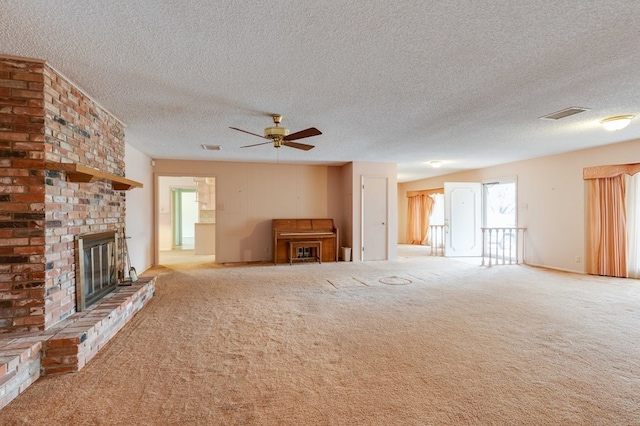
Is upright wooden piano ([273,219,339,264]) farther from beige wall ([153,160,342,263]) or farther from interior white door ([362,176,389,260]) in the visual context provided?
interior white door ([362,176,389,260])

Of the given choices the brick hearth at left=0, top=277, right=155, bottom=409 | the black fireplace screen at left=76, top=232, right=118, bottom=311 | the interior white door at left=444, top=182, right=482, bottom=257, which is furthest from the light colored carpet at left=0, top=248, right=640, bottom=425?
the interior white door at left=444, top=182, right=482, bottom=257

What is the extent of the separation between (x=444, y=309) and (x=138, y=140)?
4.97 m

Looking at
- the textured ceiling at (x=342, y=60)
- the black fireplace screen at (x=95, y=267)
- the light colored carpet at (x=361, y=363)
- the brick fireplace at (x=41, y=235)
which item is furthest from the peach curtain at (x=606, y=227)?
the black fireplace screen at (x=95, y=267)

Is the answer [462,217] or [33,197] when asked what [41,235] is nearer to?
[33,197]

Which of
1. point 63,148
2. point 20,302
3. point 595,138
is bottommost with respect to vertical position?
point 20,302

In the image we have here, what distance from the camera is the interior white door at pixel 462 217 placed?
25.9ft

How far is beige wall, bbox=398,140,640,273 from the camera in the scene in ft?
17.9

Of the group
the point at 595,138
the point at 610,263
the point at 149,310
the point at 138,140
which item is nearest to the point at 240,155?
the point at 138,140

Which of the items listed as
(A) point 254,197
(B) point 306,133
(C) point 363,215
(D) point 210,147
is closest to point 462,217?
(C) point 363,215

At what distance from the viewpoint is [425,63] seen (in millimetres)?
2416

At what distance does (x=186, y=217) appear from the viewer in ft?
35.6

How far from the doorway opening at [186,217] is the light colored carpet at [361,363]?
451 cm

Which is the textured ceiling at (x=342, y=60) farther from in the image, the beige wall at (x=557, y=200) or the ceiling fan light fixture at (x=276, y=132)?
the beige wall at (x=557, y=200)

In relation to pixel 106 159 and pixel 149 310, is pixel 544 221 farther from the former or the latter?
pixel 106 159
